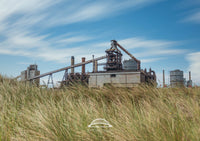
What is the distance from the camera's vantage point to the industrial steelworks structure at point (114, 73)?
17938mm

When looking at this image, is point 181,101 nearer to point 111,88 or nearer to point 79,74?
point 111,88

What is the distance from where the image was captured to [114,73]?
18938 millimetres

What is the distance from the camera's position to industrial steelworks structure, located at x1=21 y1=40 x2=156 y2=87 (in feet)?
58.9

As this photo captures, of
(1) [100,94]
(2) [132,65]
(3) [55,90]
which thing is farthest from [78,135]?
(2) [132,65]

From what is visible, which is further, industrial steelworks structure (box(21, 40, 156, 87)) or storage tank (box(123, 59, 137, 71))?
storage tank (box(123, 59, 137, 71))
